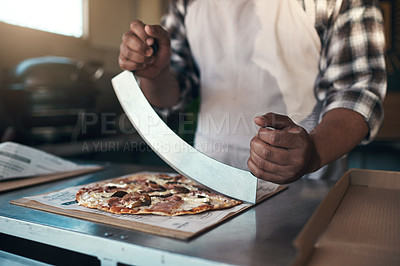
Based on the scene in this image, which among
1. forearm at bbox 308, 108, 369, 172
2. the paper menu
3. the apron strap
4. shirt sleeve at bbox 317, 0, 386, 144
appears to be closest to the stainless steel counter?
forearm at bbox 308, 108, 369, 172

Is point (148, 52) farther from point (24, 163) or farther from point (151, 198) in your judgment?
point (24, 163)

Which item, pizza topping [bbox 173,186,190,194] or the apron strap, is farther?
the apron strap

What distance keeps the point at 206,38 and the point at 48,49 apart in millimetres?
1731

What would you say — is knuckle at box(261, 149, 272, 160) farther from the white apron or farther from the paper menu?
the paper menu

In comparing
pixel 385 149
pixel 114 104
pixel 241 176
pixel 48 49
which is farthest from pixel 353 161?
pixel 241 176

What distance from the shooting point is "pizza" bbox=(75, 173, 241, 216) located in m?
0.64

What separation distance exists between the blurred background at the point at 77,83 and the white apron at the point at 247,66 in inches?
33.0

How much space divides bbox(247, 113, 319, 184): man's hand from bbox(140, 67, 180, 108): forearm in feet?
1.84

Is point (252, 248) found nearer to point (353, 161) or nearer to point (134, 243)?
point (134, 243)

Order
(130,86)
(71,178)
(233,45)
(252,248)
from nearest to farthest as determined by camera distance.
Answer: (252,248) → (130,86) → (71,178) → (233,45)

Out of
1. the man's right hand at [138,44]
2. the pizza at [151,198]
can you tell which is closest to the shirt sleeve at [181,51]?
the man's right hand at [138,44]

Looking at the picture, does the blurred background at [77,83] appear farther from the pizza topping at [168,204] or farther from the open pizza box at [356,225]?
the open pizza box at [356,225]

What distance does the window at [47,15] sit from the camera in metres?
2.24

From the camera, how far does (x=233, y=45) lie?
121 centimetres
